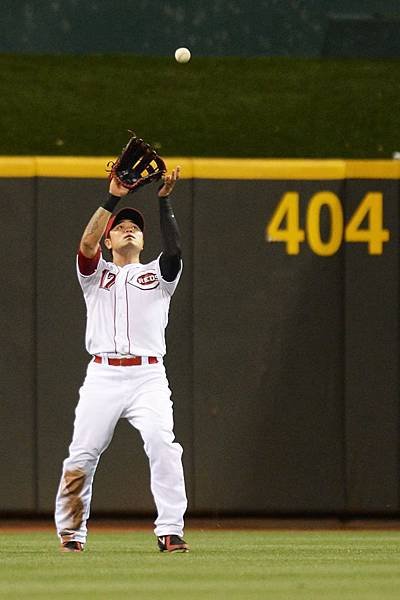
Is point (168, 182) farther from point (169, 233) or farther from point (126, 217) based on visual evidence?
point (126, 217)

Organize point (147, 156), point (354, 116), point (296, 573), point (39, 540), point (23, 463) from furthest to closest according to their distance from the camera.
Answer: point (354, 116) < point (23, 463) < point (39, 540) < point (147, 156) < point (296, 573)

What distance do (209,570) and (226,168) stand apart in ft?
12.6

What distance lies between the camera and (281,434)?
880cm

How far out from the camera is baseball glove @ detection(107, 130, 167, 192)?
20.8ft

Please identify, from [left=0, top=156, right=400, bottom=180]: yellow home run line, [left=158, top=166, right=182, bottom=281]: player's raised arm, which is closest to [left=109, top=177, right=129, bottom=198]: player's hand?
[left=158, top=166, right=182, bottom=281]: player's raised arm

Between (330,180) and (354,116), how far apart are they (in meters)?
1.87

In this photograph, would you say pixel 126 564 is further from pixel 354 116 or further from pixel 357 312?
pixel 354 116

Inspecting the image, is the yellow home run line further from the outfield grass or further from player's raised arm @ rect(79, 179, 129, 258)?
player's raised arm @ rect(79, 179, 129, 258)

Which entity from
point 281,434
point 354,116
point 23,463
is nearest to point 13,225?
point 23,463

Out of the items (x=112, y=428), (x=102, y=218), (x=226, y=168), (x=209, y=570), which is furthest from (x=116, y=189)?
(x=226, y=168)

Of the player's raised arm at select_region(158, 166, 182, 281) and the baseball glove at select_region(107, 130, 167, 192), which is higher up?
the baseball glove at select_region(107, 130, 167, 192)

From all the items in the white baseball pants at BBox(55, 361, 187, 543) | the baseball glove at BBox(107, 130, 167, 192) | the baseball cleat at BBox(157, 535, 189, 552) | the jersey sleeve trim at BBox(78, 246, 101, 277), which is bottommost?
the baseball cleat at BBox(157, 535, 189, 552)

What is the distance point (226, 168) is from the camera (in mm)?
8734

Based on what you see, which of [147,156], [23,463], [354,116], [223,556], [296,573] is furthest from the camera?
[354,116]
